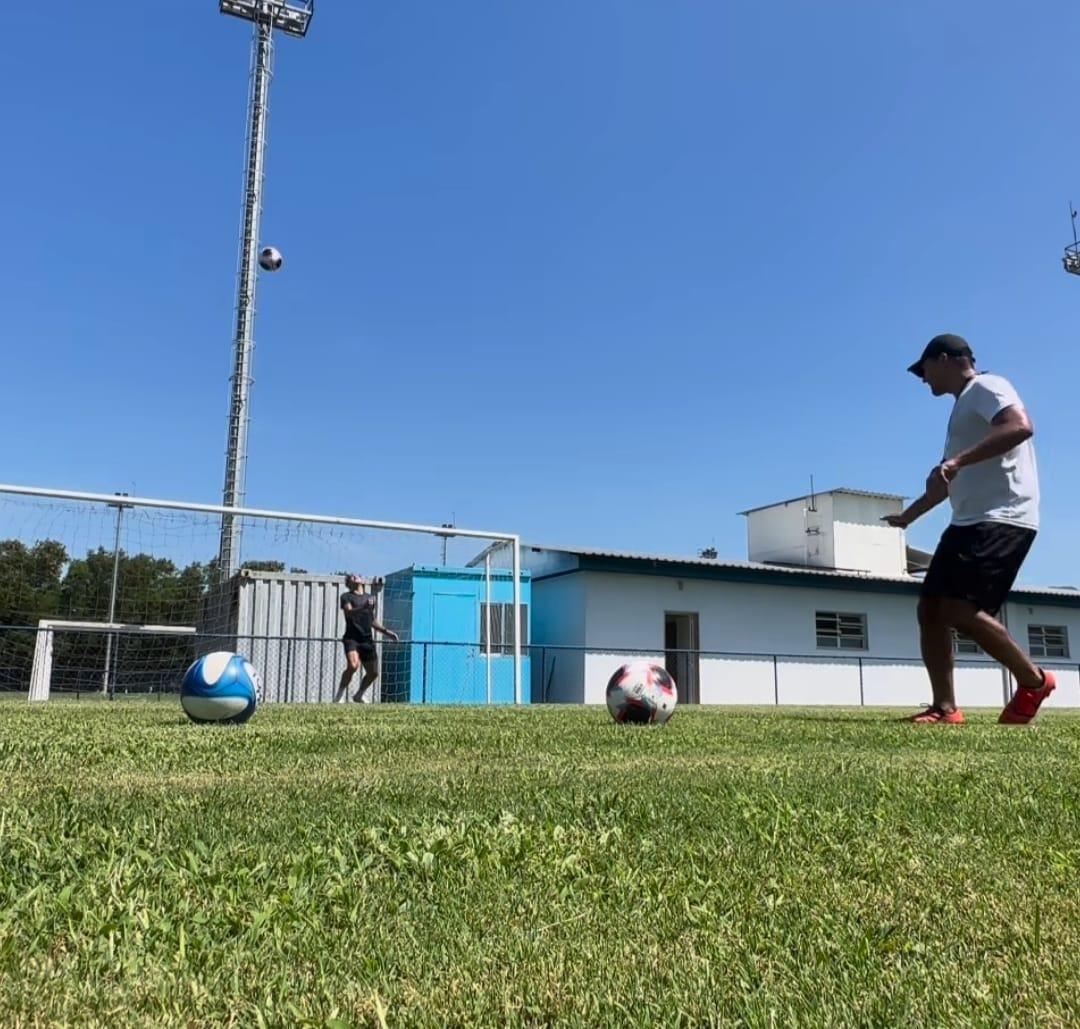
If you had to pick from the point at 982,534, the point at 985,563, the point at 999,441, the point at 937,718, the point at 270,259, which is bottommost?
the point at 937,718

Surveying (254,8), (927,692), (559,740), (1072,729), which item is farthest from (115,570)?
(254,8)

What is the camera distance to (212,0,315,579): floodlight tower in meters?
26.1

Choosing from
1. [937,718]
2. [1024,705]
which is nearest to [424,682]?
[937,718]

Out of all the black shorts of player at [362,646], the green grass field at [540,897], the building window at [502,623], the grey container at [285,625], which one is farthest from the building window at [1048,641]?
the green grass field at [540,897]

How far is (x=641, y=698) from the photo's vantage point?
6148 millimetres

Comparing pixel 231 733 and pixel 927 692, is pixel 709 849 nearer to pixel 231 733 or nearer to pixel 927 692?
pixel 231 733

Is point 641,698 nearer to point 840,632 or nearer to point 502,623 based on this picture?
point 502,623

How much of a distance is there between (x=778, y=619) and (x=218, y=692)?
19.8 m

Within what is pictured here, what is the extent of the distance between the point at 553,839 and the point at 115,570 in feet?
51.3

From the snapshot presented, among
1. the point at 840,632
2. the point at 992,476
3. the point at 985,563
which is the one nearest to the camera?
the point at 985,563

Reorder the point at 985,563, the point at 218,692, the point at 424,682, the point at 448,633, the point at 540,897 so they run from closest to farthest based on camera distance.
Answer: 1. the point at 540,897
2. the point at 985,563
3. the point at 218,692
4. the point at 424,682
5. the point at 448,633

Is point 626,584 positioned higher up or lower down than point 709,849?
higher up

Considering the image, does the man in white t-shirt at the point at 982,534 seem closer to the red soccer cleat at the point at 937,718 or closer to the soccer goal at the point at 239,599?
the red soccer cleat at the point at 937,718

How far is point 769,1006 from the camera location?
1260mm
